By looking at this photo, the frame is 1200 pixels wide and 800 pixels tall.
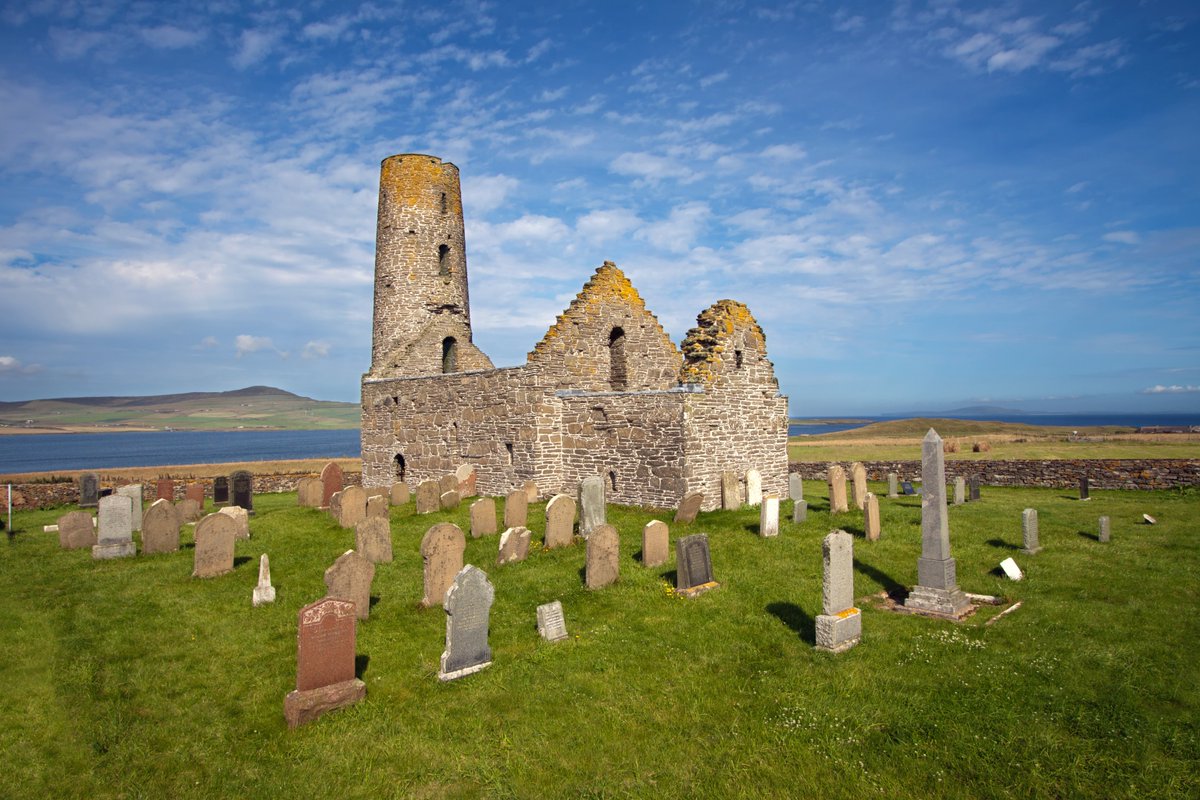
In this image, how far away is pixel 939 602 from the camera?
8.58 metres

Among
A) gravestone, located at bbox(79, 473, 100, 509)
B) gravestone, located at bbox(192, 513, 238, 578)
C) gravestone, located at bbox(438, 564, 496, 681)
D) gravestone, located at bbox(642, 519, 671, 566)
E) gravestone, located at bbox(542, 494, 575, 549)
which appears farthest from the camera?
gravestone, located at bbox(79, 473, 100, 509)

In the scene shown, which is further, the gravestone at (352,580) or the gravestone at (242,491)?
the gravestone at (242,491)

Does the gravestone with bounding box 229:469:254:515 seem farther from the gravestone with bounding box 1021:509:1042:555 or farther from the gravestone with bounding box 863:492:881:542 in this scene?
the gravestone with bounding box 1021:509:1042:555

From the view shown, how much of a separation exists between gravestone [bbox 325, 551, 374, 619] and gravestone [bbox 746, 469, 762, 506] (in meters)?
9.64

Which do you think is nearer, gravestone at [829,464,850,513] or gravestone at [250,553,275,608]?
gravestone at [250,553,275,608]

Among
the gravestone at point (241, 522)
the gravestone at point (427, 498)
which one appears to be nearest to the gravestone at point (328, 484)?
the gravestone at point (427, 498)

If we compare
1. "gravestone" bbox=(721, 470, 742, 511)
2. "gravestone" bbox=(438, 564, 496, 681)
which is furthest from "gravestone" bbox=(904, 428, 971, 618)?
"gravestone" bbox=(721, 470, 742, 511)

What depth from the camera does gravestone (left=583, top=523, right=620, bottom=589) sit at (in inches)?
382

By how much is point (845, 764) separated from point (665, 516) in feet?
31.4

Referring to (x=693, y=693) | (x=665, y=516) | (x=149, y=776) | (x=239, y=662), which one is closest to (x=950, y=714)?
(x=693, y=693)

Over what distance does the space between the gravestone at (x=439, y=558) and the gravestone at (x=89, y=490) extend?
1590cm

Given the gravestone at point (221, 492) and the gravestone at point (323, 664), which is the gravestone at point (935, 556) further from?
the gravestone at point (221, 492)

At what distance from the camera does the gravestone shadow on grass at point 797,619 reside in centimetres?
781

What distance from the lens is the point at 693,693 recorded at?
6.50 m
